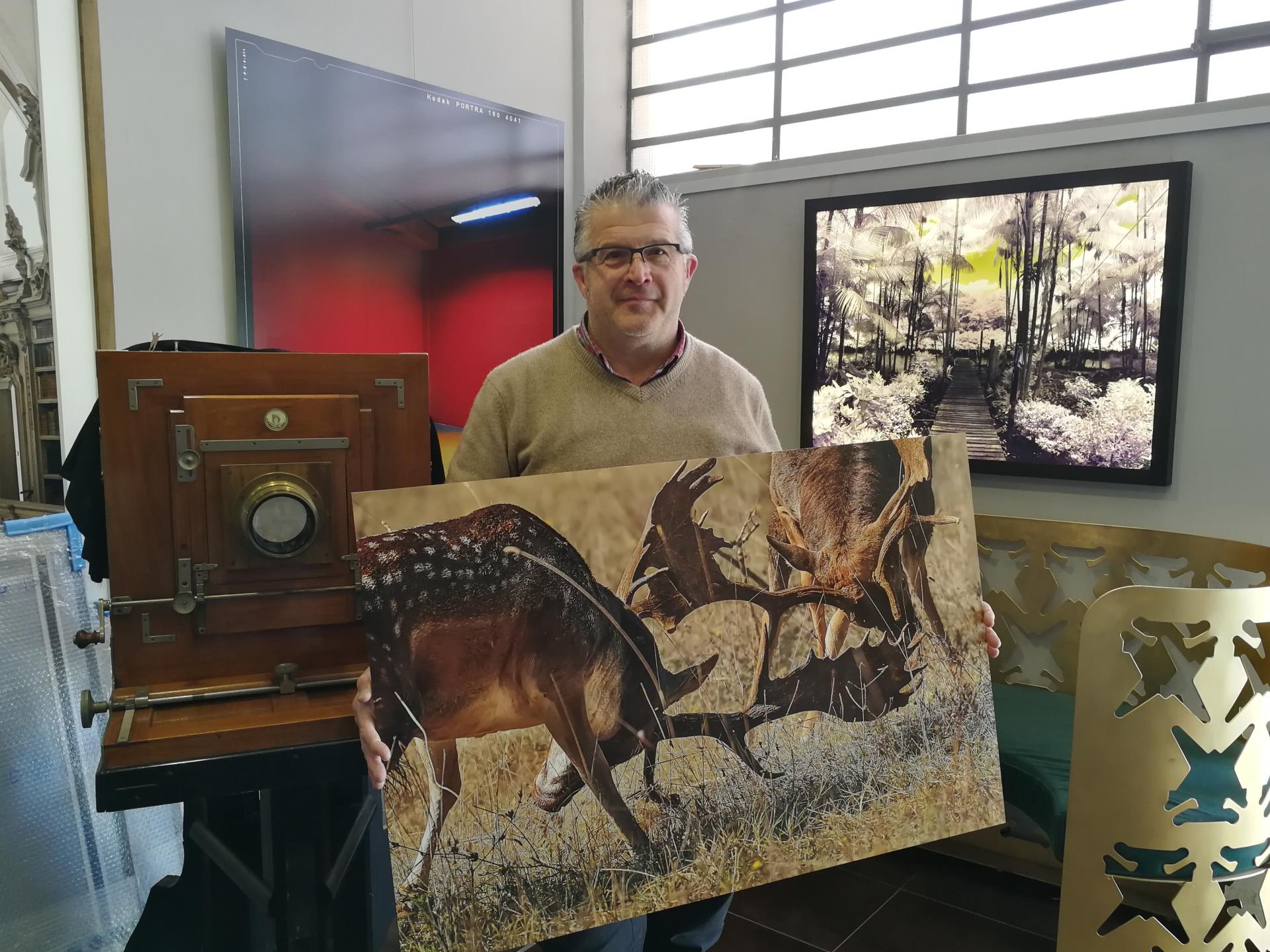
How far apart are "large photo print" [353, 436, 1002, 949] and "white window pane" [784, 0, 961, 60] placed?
3.09 meters

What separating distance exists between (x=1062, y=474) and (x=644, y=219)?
173cm

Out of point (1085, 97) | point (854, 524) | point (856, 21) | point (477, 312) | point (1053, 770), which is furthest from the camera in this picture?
point (856, 21)

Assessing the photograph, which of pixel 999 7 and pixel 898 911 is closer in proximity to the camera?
pixel 898 911

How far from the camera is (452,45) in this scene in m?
3.43

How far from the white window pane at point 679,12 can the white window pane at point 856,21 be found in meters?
0.20

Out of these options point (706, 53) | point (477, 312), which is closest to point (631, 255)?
point (477, 312)

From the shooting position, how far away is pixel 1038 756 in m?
1.93

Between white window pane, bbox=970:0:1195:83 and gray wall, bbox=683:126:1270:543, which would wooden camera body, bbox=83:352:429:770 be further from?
white window pane, bbox=970:0:1195:83

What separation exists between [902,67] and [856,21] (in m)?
0.33

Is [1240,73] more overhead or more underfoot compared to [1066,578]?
more overhead

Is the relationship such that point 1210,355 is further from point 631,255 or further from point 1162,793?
point 631,255

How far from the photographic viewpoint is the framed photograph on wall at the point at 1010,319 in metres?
2.45

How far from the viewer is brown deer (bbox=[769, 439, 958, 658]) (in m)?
1.33

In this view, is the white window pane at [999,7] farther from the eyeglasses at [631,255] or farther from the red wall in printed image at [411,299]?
the eyeglasses at [631,255]
